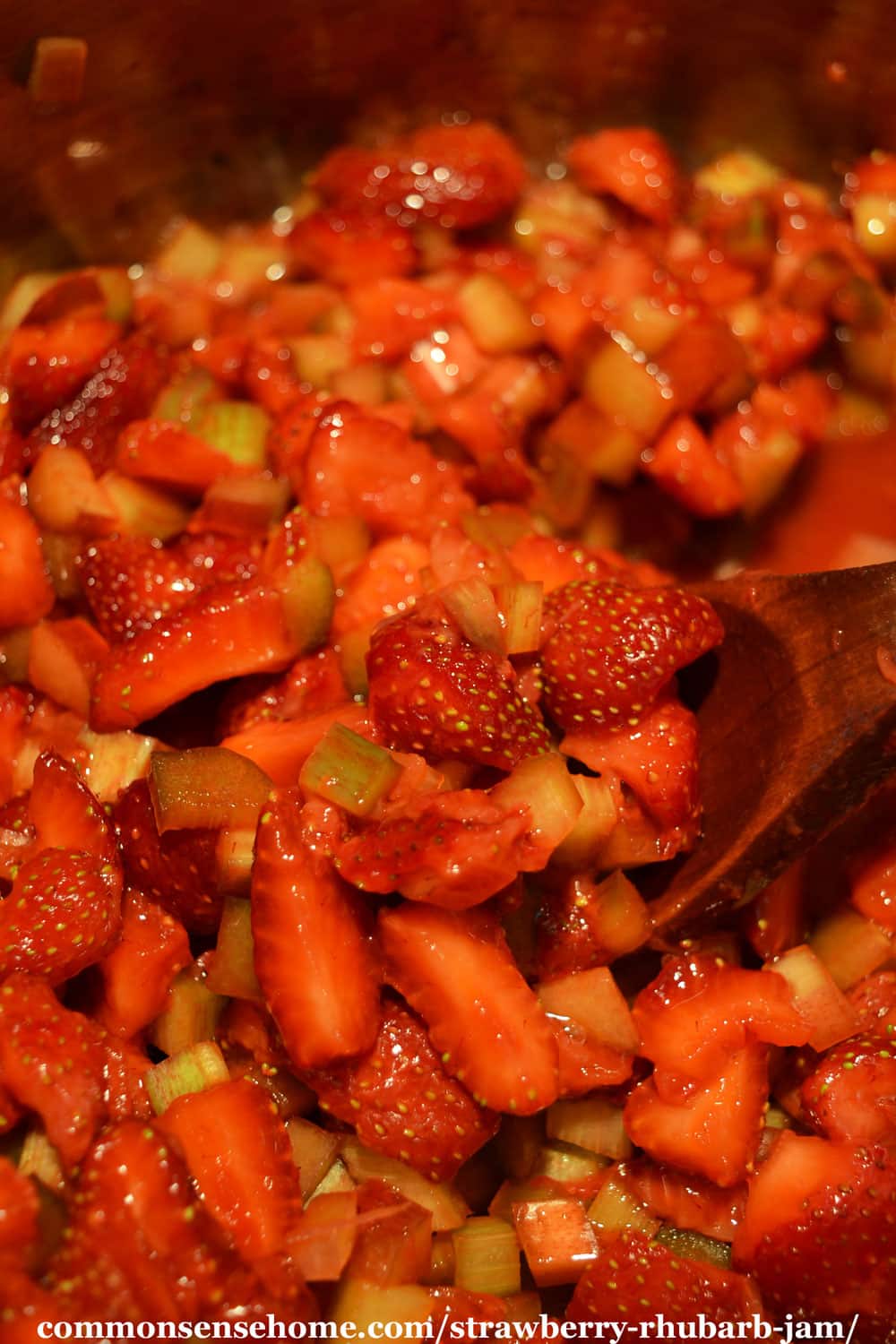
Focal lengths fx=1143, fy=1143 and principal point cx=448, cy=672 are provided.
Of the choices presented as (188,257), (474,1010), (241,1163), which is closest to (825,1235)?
(474,1010)

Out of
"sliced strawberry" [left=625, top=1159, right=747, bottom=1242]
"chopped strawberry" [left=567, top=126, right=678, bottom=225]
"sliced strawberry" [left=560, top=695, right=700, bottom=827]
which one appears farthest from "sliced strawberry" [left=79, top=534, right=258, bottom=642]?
"chopped strawberry" [left=567, top=126, right=678, bottom=225]

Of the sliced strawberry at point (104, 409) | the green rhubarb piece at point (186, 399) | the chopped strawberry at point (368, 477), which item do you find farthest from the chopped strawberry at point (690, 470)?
the sliced strawberry at point (104, 409)

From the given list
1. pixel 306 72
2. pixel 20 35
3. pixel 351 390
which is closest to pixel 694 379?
pixel 351 390

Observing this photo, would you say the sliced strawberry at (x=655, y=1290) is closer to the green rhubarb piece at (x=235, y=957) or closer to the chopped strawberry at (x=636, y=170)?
the green rhubarb piece at (x=235, y=957)

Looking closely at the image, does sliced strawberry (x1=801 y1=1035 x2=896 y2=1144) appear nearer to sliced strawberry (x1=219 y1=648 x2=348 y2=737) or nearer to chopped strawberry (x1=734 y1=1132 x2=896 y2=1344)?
chopped strawberry (x1=734 y1=1132 x2=896 y2=1344)

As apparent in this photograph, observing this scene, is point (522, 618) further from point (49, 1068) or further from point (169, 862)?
point (49, 1068)

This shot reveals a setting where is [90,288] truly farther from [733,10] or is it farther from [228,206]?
[733,10]
